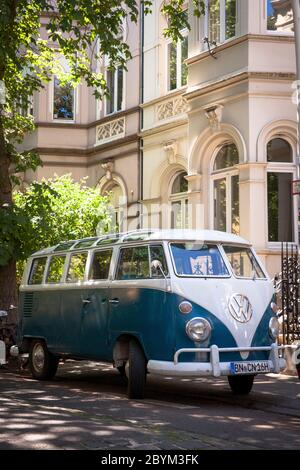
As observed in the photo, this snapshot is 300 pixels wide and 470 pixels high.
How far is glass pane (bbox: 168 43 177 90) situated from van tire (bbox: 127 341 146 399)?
1359 cm

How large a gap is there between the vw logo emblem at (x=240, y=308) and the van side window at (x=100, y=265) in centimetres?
219

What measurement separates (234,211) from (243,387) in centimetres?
853

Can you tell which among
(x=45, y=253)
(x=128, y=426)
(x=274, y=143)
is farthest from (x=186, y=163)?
(x=128, y=426)

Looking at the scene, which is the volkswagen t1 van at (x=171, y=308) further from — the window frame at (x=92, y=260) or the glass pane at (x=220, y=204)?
the glass pane at (x=220, y=204)

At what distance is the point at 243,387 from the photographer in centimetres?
1080

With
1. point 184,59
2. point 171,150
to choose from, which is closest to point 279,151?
point 171,150

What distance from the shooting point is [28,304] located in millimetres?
13242

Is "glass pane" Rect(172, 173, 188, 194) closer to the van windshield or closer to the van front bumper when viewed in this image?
the van windshield

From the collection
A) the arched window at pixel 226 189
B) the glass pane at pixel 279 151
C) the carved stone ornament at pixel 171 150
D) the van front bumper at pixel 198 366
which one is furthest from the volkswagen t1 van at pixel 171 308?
the carved stone ornament at pixel 171 150

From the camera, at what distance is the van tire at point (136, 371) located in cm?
996

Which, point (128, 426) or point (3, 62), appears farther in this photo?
point (3, 62)

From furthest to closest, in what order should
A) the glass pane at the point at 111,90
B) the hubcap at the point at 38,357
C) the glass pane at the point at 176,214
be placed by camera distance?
the glass pane at the point at 111,90, the glass pane at the point at 176,214, the hubcap at the point at 38,357

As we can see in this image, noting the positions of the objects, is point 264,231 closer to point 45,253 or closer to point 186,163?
point 186,163

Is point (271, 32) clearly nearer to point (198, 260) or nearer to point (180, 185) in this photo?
point (180, 185)
